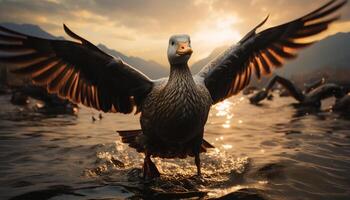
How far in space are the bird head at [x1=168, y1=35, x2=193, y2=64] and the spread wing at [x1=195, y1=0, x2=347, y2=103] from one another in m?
1.00

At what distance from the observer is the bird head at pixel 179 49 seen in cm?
476

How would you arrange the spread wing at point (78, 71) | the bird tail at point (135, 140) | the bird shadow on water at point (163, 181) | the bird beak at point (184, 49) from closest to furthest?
the bird shadow on water at point (163, 181)
the bird beak at point (184, 49)
the spread wing at point (78, 71)
the bird tail at point (135, 140)

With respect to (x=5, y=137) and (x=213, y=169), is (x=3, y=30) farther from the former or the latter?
(x=5, y=137)

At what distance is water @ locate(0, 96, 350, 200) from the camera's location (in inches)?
177

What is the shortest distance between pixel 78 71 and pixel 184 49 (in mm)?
2110

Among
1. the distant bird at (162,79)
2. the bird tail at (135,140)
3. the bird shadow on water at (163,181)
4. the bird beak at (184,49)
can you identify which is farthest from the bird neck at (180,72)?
the bird shadow on water at (163,181)

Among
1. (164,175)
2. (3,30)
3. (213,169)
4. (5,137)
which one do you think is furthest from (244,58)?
(5,137)

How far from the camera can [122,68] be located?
5551mm

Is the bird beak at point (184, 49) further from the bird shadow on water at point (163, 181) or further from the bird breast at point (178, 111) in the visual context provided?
the bird shadow on water at point (163, 181)

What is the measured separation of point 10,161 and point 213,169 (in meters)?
3.61

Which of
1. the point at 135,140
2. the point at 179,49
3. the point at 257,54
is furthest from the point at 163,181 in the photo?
the point at 257,54

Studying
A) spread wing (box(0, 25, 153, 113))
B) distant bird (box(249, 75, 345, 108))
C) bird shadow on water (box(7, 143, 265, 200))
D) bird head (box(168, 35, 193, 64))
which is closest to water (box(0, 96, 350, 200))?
bird shadow on water (box(7, 143, 265, 200))

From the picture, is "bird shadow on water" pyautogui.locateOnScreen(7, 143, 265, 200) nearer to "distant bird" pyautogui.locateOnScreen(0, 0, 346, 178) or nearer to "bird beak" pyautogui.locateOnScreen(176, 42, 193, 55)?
"distant bird" pyautogui.locateOnScreen(0, 0, 346, 178)

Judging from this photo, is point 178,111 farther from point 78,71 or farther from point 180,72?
point 78,71
